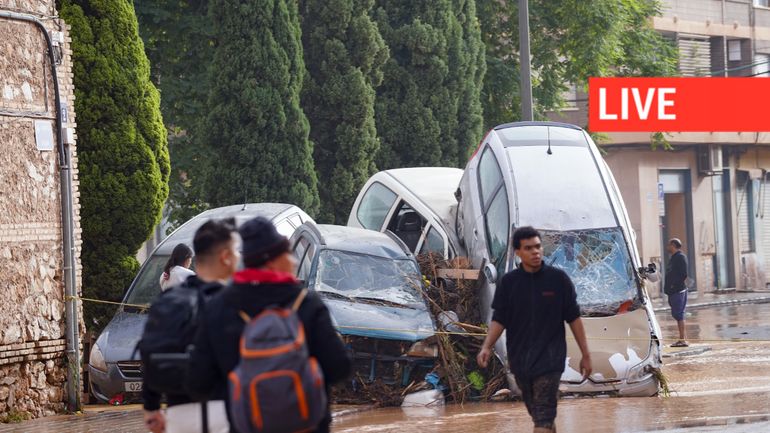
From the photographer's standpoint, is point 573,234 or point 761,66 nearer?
point 573,234

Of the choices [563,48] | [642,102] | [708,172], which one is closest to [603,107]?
[642,102]

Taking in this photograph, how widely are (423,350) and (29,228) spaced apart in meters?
4.06

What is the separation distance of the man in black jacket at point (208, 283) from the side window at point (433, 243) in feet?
38.6

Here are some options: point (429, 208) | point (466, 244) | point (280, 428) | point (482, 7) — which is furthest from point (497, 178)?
point (482, 7)

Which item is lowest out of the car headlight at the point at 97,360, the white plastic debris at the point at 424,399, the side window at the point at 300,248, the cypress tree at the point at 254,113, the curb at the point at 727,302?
the curb at the point at 727,302

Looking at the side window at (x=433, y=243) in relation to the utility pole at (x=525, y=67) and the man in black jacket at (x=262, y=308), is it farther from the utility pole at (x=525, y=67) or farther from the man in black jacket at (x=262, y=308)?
the man in black jacket at (x=262, y=308)

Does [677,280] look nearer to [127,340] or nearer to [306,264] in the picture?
[306,264]

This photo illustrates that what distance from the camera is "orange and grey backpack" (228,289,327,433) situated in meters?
5.16

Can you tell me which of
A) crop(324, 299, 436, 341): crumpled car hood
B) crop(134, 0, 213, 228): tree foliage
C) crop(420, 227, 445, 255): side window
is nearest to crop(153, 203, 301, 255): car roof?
crop(420, 227, 445, 255): side window

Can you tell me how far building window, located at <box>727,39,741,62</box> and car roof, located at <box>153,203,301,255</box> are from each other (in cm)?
2947

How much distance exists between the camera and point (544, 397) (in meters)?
8.87

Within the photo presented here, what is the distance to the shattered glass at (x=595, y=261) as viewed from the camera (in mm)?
14789

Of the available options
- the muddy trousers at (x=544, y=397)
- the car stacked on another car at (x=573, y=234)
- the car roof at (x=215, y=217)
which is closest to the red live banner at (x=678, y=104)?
the car roof at (x=215, y=217)

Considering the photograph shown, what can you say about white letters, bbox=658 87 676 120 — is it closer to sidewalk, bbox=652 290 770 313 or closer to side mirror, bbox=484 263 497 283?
sidewalk, bbox=652 290 770 313
